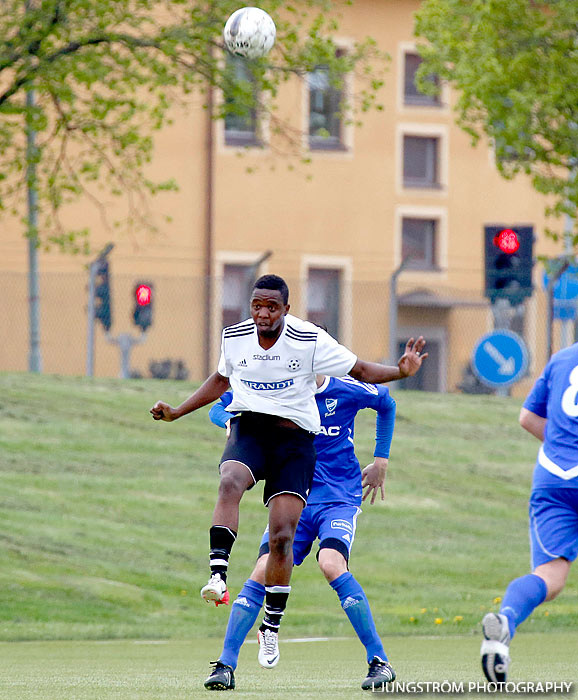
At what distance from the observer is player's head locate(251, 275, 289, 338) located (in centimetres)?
842

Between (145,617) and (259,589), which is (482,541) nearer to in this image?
(145,617)

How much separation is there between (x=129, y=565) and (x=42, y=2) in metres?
6.70

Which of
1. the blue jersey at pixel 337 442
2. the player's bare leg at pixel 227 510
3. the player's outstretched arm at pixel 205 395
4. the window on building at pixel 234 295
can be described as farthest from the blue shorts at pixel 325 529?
the window on building at pixel 234 295

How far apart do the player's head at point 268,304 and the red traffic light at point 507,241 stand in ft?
40.1

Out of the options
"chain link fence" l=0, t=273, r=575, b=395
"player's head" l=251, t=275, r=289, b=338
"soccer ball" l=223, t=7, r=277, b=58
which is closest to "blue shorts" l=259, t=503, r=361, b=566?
"player's head" l=251, t=275, r=289, b=338

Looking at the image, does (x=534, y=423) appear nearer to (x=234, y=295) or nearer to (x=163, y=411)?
(x=163, y=411)

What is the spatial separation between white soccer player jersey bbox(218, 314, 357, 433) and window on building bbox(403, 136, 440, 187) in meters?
37.4

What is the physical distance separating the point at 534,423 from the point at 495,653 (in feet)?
4.80

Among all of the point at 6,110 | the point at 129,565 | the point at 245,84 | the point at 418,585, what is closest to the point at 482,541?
the point at 418,585

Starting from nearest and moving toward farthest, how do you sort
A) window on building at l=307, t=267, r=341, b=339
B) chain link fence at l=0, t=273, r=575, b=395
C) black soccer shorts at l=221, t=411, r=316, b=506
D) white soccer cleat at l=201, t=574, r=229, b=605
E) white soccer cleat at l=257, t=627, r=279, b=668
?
white soccer cleat at l=201, t=574, r=229, b=605
white soccer cleat at l=257, t=627, r=279, b=668
black soccer shorts at l=221, t=411, r=316, b=506
window on building at l=307, t=267, r=341, b=339
chain link fence at l=0, t=273, r=575, b=395

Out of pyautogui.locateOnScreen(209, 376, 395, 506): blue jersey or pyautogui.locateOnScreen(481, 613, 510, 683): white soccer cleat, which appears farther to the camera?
pyautogui.locateOnScreen(209, 376, 395, 506): blue jersey

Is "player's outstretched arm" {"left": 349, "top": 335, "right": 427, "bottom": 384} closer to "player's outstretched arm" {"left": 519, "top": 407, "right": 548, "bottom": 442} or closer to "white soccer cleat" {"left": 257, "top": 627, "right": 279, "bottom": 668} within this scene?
"player's outstretched arm" {"left": 519, "top": 407, "right": 548, "bottom": 442}

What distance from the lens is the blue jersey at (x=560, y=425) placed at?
24.0 ft

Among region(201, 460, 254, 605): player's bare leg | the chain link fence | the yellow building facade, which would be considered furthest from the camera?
the yellow building facade
